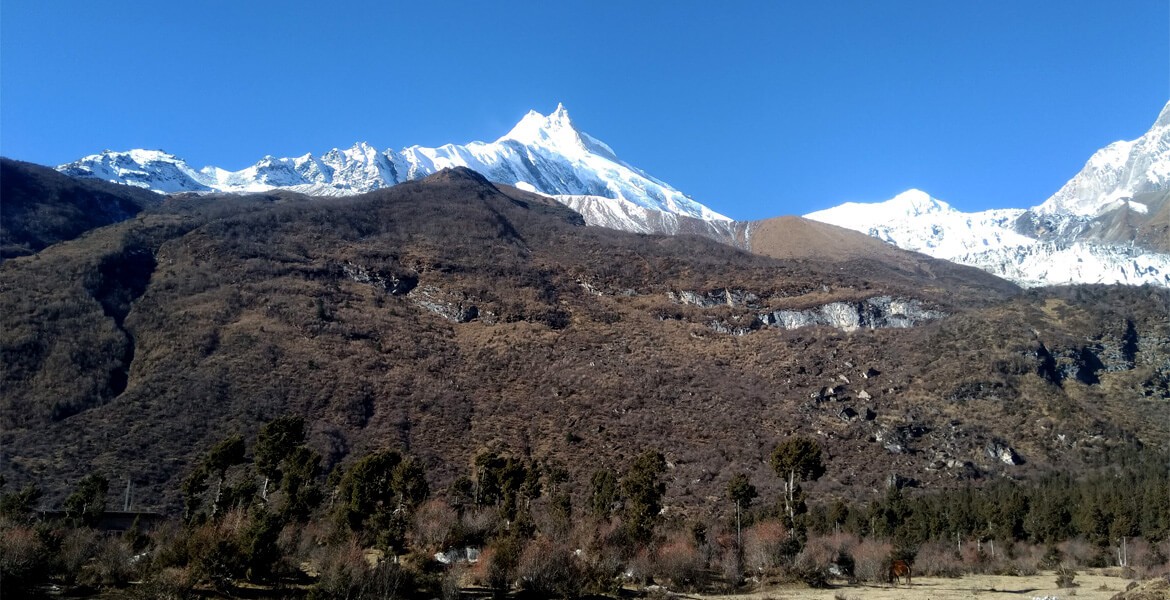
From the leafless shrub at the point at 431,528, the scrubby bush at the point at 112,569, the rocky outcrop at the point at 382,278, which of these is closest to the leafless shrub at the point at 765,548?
the leafless shrub at the point at 431,528

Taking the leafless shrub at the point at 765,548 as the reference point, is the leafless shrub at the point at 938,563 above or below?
below

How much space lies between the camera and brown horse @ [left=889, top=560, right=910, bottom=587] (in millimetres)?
32469

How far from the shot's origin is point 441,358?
8275 cm

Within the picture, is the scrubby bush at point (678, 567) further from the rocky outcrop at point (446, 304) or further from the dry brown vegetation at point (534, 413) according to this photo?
the rocky outcrop at point (446, 304)

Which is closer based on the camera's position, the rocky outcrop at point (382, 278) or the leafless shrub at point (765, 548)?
the leafless shrub at point (765, 548)

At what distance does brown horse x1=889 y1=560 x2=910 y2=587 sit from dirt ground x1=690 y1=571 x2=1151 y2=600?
691 millimetres

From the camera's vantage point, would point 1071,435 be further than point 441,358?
No

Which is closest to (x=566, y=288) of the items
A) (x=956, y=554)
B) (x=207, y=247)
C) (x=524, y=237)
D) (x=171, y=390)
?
(x=524, y=237)

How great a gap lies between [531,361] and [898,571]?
54.0 m

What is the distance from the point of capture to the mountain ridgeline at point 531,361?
62.5 meters

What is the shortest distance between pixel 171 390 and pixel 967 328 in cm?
8725

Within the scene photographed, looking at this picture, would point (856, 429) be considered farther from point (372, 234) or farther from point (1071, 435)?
point (372, 234)

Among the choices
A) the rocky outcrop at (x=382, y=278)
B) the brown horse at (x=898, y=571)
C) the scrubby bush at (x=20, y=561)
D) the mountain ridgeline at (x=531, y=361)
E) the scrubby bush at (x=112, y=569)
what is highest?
the rocky outcrop at (x=382, y=278)

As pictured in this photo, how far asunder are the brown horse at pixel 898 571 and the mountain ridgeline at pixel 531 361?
23376 mm
